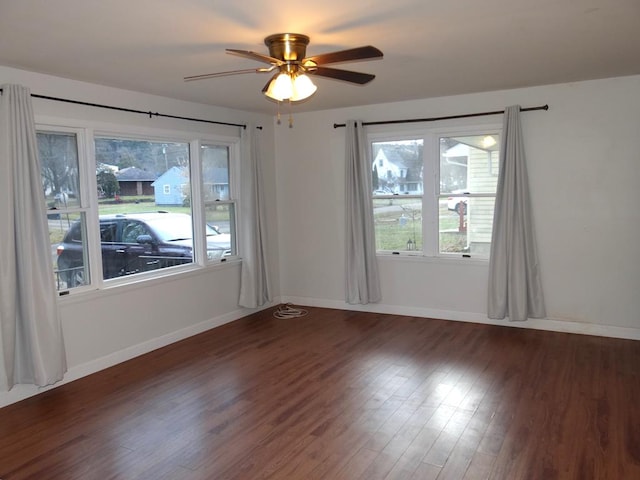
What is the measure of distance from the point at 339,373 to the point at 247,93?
8.98 ft

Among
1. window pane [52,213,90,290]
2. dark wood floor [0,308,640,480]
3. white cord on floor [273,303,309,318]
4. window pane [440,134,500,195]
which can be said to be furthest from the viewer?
white cord on floor [273,303,309,318]

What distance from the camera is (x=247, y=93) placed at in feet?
15.8

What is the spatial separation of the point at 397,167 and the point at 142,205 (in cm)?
283

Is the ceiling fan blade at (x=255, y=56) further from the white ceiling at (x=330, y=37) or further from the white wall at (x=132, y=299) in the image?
the white wall at (x=132, y=299)

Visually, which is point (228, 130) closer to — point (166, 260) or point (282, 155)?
point (282, 155)

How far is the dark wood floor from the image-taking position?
9.11 feet

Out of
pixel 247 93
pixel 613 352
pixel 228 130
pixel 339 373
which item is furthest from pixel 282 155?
pixel 613 352

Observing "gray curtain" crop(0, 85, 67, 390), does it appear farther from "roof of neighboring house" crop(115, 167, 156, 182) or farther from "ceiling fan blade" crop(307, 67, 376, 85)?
"ceiling fan blade" crop(307, 67, 376, 85)

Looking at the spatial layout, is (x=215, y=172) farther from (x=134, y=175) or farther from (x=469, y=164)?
(x=469, y=164)

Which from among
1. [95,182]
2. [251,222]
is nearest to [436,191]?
[251,222]

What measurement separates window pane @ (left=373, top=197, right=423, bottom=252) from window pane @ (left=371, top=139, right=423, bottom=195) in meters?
0.13

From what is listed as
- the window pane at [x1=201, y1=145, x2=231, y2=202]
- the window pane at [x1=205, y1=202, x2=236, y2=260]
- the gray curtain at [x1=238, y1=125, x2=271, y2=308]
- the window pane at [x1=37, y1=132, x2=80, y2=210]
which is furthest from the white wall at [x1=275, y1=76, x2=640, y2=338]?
the window pane at [x1=37, y1=132, x2=80, y2=210]

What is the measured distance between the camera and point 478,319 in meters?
5.47

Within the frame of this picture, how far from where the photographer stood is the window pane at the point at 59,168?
3.93 m
